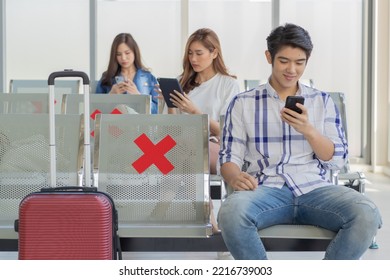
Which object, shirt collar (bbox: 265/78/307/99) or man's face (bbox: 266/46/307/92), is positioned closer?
man's face (bbox: 266/46/307/92)

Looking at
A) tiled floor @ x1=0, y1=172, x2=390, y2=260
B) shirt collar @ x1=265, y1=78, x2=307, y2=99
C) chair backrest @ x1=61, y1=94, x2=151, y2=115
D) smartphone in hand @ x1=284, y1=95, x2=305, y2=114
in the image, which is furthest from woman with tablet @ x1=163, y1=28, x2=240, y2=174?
smartphone in hand @ x1=284, y1=95, x2=305, y2=114

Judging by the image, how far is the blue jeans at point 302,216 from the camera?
9.87ft

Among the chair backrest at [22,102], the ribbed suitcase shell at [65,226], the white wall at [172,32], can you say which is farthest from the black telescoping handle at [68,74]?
the white wall at [172,32]

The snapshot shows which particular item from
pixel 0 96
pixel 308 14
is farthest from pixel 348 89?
pixel 0 96

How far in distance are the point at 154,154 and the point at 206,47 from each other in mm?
1381

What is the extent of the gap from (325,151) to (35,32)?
660 centimetres

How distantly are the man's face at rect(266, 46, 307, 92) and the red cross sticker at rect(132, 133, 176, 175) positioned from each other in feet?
1.79

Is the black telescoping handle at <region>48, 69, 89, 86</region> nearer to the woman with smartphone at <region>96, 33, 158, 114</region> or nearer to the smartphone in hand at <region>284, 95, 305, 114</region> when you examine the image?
the smartphone in hand at <region>284, 95, 305, 114</region>

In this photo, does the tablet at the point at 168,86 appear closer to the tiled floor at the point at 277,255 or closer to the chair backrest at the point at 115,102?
the chair backrest at the point at 115,102

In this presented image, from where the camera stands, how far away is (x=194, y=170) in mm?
3514

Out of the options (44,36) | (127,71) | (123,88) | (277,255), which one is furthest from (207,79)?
(44,36)

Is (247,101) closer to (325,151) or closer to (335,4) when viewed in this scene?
(325,151)

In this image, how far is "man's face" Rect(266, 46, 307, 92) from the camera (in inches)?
130
